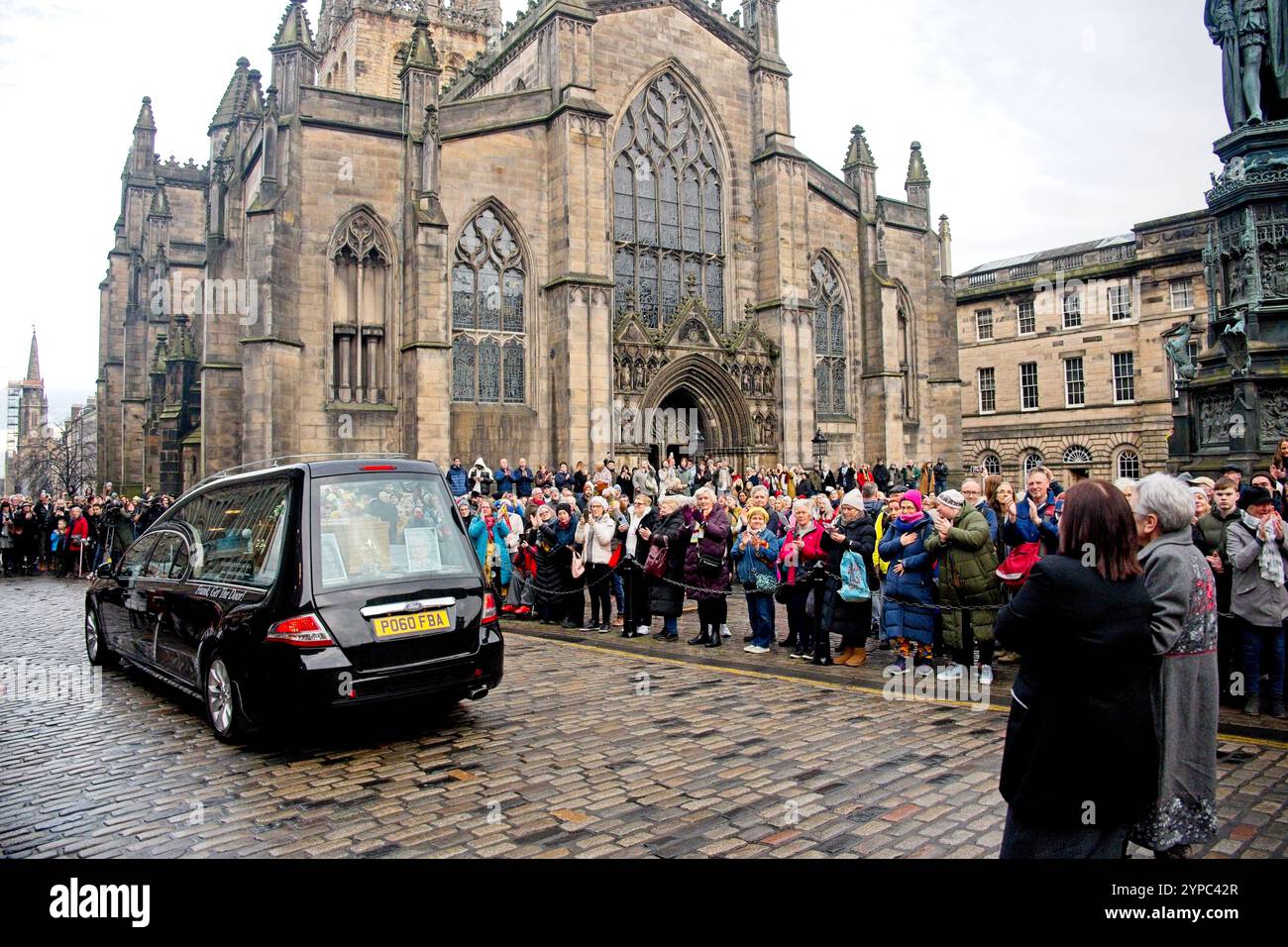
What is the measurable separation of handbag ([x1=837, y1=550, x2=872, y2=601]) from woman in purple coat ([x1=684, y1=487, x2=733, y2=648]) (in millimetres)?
1716

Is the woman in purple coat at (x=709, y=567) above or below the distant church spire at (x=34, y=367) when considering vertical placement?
below

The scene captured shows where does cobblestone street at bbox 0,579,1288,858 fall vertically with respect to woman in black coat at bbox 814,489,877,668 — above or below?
below

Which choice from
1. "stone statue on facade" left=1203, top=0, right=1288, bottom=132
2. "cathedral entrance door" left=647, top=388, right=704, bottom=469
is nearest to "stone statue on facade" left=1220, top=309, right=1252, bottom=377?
"stone statue on facade" left=1203, top=0, right=1288, bottom=132

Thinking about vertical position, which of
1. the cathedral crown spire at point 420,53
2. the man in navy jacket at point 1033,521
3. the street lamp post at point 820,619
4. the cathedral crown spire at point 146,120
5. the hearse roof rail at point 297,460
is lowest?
the street lamp post at point 820,619

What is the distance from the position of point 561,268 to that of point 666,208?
205 inches

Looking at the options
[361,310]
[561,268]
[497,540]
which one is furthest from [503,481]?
[497,540]

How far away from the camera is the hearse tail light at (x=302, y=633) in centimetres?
588

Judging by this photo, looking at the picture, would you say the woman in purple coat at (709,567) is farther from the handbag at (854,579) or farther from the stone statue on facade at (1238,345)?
the stone statue on facade at (1238,345)

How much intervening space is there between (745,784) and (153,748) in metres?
4.34

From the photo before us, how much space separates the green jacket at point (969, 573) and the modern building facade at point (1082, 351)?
30322mm

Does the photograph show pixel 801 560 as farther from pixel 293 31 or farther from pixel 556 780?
pixel 293 31

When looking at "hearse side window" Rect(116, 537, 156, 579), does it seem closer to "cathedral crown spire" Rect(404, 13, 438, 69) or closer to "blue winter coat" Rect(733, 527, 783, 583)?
"blue winter coat" Rect(733, 527, 783, 583)

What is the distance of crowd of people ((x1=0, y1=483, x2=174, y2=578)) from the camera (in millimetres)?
22859

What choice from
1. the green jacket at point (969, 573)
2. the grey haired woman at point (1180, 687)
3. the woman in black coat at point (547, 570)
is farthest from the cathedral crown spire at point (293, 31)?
the grey haired woman at point (1180, 687)
